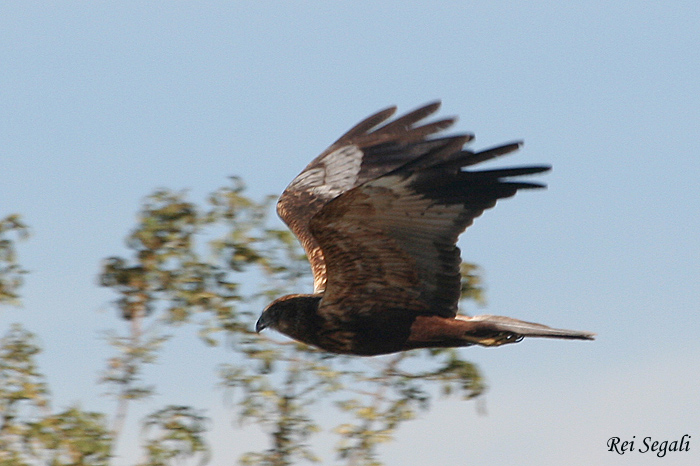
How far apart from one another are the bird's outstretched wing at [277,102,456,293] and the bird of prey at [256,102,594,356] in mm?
251

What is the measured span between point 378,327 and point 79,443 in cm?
174

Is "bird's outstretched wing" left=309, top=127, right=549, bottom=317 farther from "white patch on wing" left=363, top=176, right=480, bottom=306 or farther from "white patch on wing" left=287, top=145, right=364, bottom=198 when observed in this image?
"white patch on wing" left=287, top=145, right=364, bottom=198

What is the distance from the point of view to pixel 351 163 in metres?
8.70

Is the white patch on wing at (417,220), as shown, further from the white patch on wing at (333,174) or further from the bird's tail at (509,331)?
the white patch on wing at (333,174)

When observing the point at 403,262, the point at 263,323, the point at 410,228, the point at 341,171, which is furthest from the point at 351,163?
the point at 410,228

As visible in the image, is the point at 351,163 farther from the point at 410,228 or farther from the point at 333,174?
the point at 410,228

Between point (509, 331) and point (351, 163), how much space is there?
2228 mm

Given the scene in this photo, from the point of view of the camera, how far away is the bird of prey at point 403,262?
20.9 ft

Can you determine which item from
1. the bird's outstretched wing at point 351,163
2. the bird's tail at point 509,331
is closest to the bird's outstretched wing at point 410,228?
the bird's tail at point 509,331

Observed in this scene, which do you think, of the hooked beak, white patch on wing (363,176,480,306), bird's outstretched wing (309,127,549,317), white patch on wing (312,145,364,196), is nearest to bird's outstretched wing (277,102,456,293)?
white patch on wing (312,145,364,196)

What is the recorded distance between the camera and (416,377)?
7.18 m

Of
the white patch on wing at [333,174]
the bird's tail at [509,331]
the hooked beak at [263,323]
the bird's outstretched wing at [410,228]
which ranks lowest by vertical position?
the bird's tail at [509,331]

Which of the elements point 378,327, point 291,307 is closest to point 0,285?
point 291,307

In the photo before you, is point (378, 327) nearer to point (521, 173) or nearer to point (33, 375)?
point (521, 173)
